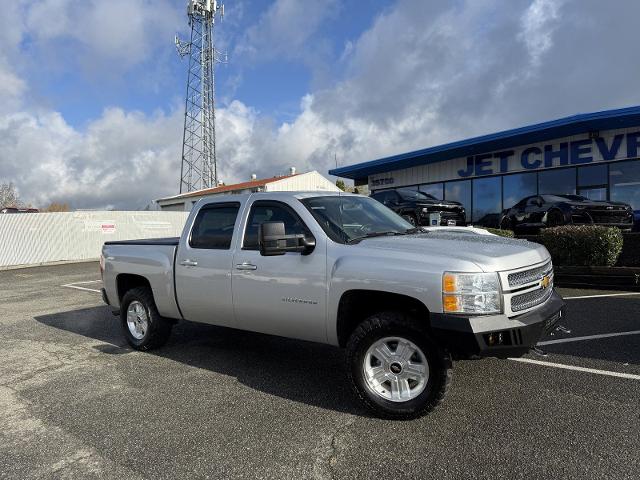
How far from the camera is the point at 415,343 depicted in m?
3.67

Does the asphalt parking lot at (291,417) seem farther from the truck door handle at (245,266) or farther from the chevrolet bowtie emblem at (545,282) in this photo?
the truck door handle at (245,266)

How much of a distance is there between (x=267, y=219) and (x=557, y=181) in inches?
550

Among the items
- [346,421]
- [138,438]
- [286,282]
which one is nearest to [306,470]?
[346,421]

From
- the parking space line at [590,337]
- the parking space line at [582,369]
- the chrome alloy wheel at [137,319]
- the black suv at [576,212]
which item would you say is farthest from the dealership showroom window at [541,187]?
the chrome alloy wheel at [137,319]

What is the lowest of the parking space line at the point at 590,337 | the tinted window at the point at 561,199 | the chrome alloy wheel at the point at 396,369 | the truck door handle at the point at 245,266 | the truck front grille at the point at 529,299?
the parking space line at the point at 590,337

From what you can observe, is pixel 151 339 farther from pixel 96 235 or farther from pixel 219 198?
pixel 96 235

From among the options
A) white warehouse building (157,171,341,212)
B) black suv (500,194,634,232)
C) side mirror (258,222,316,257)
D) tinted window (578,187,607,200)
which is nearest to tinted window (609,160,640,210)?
tinted window (578,187,607,200)

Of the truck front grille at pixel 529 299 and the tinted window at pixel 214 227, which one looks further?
the tinted window at pixel 214 227

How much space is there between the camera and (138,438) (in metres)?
3.57

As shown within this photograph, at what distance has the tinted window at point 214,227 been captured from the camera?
16.7 feet

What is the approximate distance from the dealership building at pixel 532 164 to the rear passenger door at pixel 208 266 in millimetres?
12601

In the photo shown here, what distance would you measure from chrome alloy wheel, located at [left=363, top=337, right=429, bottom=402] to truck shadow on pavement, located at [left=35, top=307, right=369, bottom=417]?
0.93 ft

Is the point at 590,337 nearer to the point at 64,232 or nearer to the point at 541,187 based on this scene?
the point at 541,187

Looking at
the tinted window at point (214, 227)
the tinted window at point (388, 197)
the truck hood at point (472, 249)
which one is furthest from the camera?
the tinted window at point (388, 197)
